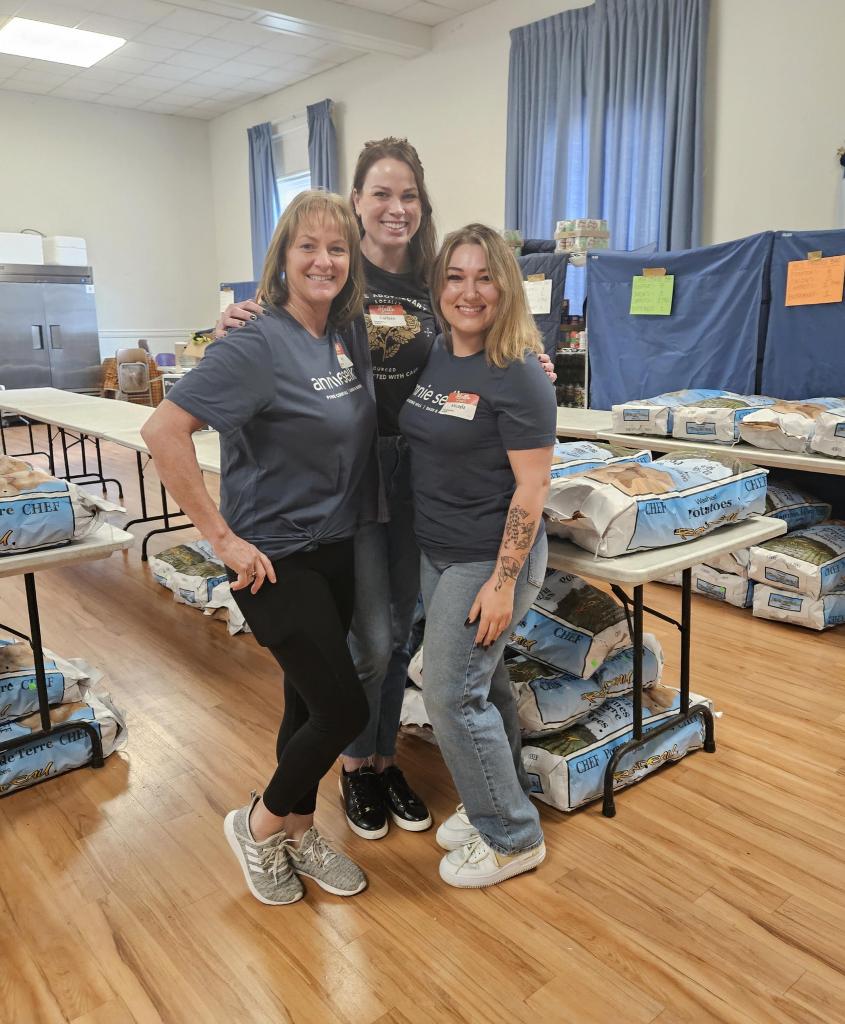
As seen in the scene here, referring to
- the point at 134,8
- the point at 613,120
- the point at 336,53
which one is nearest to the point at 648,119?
the point at 613,120

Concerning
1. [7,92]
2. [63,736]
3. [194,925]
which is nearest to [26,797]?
[63,736]

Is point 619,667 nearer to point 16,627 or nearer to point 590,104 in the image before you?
point 16,627

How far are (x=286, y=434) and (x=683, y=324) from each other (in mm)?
2983

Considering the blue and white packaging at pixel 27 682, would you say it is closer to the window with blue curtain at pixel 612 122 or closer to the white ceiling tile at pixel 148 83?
the window with blue curtain at pixel 612 122

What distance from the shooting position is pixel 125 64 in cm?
798

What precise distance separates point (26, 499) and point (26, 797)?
0.77m

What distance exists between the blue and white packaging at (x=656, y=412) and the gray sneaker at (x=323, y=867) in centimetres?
236

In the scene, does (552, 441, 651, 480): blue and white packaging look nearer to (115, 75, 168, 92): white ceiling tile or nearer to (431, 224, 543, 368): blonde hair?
(431, 224, 543, 368): blonde hair

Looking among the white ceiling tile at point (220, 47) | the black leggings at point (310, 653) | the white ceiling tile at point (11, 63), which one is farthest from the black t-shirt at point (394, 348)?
the white ceiling tile at point (11, 63)

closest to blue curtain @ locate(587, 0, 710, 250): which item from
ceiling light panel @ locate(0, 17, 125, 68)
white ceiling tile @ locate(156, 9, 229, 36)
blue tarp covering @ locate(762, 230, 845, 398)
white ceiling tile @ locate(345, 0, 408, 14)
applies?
white ceiling tile @ locate(345, 0, 408, 14)

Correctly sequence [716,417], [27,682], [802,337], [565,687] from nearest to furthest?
[565,687], [27,682], [716,417], [802,337]

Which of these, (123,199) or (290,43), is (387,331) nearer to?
(290,43)

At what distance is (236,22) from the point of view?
6762mm

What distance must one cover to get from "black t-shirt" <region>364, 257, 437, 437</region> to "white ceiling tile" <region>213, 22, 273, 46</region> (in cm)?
620
